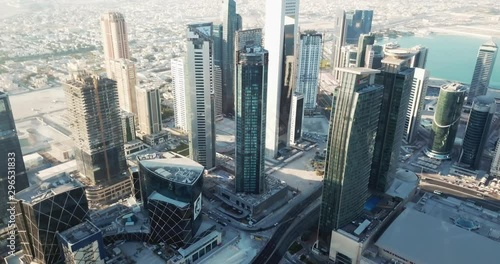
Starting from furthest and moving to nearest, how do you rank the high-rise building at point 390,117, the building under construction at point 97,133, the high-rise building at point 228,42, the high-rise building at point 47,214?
the high-rise building at point 228,42
the building under construction at point 97,133
the high-rise building at point 390,117
the high-rise building at point 47,214

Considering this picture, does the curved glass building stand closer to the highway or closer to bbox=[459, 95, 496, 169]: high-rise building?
the highway

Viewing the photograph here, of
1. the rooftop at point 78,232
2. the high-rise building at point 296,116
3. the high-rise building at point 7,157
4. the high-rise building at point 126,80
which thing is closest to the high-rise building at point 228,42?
the high-rise building at point 296,116

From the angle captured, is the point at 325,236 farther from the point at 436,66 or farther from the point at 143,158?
the point at 436,66

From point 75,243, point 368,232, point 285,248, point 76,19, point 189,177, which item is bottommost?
point 285,248

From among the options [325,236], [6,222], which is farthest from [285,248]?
[6,222]

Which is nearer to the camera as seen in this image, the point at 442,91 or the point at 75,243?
the point at 75,243

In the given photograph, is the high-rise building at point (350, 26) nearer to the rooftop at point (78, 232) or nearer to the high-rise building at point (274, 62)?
the high-rise building at point (274, 62)

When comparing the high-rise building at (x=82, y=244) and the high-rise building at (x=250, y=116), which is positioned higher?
the high-rise building at (x=250, y=116)
